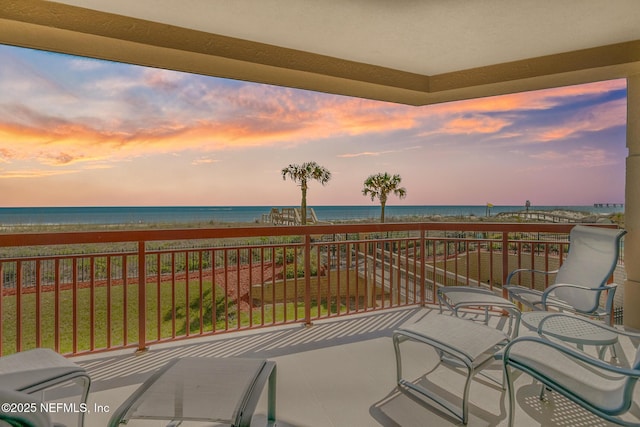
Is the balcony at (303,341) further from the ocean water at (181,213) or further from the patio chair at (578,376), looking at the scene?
the ocean water at (181,213)

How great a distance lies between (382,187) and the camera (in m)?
15.1

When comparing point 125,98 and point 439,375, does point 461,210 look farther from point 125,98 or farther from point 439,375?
point 439,375

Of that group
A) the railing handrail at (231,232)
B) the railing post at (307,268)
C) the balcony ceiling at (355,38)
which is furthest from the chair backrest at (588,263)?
the railing post at (307,268)

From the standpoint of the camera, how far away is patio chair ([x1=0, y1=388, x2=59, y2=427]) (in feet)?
2.18

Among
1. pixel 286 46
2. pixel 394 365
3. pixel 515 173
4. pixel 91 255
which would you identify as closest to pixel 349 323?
pixel 394 365

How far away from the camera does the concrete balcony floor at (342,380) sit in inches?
68.3

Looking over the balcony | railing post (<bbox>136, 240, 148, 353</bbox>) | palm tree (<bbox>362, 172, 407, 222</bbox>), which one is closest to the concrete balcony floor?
the balcony

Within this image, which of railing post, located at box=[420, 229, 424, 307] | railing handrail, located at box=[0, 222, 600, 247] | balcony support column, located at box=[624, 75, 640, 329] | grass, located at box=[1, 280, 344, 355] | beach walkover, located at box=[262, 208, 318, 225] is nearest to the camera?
railing handrail, located at box=[0, 222, 600, 247]

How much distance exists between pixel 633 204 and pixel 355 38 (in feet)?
10.4

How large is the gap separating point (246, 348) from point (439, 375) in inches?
62.1

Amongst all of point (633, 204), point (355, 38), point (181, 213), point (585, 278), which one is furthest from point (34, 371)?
point (181, 213)

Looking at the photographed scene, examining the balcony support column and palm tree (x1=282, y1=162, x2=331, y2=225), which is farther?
palm tree (x1=282, y1=162, x2=331, y2=225)

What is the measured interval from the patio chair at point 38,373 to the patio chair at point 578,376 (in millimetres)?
1975

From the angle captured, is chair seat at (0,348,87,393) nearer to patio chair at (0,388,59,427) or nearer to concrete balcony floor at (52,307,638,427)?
concrete balcony floor at (52,307,638,427)
